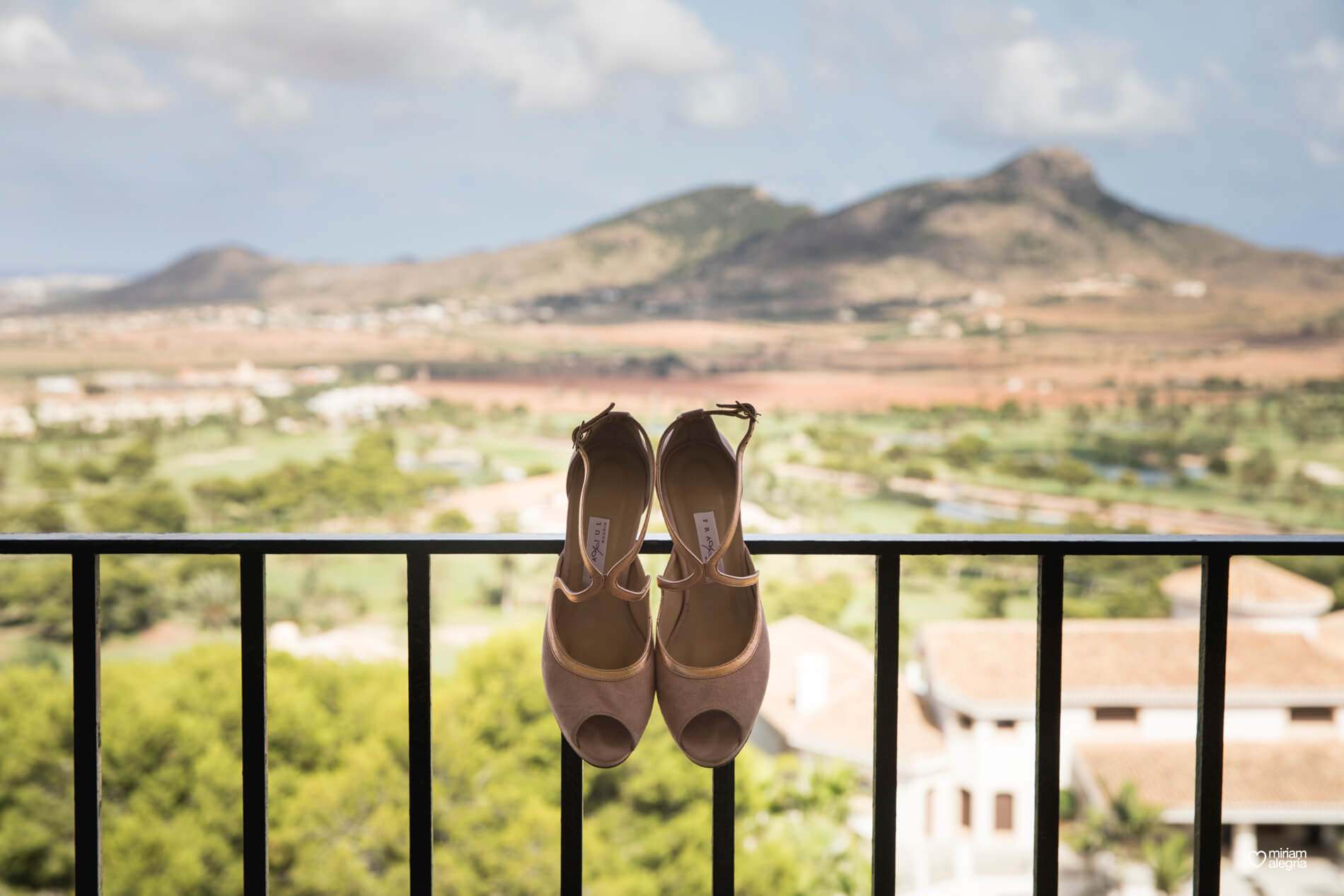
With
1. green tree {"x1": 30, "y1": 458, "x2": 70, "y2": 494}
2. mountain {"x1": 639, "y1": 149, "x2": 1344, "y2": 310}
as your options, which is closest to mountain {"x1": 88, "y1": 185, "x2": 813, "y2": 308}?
mountain {"x1": 639, "y1": 149, "x2": 1344, "y2": 310}

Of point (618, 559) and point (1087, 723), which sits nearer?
point (618, 559)

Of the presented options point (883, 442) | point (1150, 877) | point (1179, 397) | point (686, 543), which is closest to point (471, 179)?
point (883, 442)

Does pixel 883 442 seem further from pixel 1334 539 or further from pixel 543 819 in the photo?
pixel 1334 539

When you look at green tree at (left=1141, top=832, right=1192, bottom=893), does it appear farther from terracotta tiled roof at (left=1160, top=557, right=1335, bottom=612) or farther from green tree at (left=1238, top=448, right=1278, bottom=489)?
green tree at (left=1238, top=448, right=1278, bottom=489)

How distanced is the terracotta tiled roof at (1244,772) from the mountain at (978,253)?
9043 mm

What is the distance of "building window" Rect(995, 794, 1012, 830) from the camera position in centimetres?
1581

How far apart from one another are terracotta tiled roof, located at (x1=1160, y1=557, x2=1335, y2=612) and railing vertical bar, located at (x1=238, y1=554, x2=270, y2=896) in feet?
55.7

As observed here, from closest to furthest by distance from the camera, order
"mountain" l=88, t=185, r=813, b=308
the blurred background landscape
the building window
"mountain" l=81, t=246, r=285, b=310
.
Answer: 1. the building window
2. the blurred background landscape
3. "mountain" l=81, t=246, r=285, b=310
4. "mountain" l=88, t=185, r=813, b=308

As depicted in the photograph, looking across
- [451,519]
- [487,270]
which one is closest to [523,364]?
[487,270]

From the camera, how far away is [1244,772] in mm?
15180

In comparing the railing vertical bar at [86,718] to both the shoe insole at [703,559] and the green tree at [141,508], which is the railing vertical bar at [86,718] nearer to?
the shoe insole at [703,559]

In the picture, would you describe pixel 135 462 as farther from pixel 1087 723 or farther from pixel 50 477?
pixel 1087 723

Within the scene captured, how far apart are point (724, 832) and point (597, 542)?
38cm

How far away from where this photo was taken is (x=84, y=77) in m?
21.4
